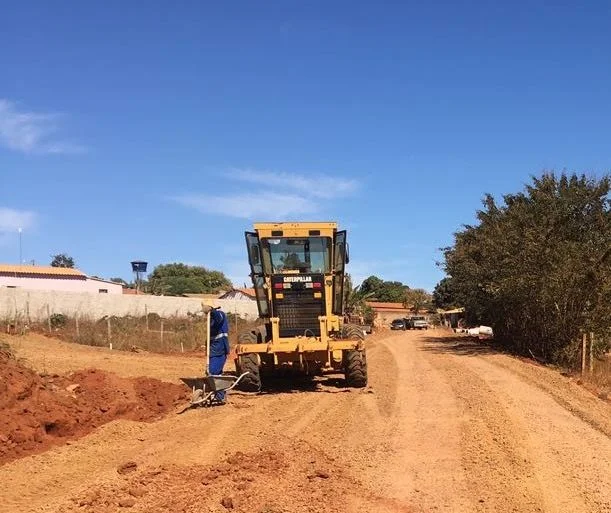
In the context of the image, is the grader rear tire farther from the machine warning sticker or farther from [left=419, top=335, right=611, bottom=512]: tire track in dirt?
[left=419, top=335, right=611, bottom=512]: tire track in dirt

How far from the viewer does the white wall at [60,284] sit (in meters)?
58.0

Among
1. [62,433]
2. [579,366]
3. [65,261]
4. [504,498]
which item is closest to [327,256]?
[62,433]

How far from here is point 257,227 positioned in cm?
1420

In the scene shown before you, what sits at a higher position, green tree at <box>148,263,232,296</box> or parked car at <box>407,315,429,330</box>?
green tree at <box>148,263,232,296</box>

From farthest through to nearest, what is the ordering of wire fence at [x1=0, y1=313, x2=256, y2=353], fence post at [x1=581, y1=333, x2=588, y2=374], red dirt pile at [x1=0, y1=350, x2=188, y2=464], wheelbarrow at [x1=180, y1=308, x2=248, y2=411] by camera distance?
wire fence at [x1=0, y1=313, x2=256, y2=353] < fence post at [x1=581, y1=333, x2=588, y2=374] < wheelbarrow at [x1=180, y1=308, x2=248, y2=411] < red dirt pile at [x1=0, y1=350, x2=188, y2=464]

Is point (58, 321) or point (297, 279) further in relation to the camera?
point (58, 321)

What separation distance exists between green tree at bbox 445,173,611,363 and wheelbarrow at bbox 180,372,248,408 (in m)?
13.9

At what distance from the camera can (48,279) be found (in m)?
62.5

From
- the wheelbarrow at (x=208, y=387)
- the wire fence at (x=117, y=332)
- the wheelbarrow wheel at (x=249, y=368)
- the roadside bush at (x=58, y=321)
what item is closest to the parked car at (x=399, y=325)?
the wire fence at (x=117, y=332)

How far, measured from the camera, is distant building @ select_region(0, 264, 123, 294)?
58.8 metres

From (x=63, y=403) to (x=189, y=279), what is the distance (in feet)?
355

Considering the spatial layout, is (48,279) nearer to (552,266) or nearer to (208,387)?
(552,266)

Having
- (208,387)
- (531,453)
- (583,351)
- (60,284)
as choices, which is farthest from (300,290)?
(60,284)

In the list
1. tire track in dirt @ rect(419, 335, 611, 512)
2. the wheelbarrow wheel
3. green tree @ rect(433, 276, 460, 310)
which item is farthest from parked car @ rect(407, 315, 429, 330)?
the wheelbarrow wheel
